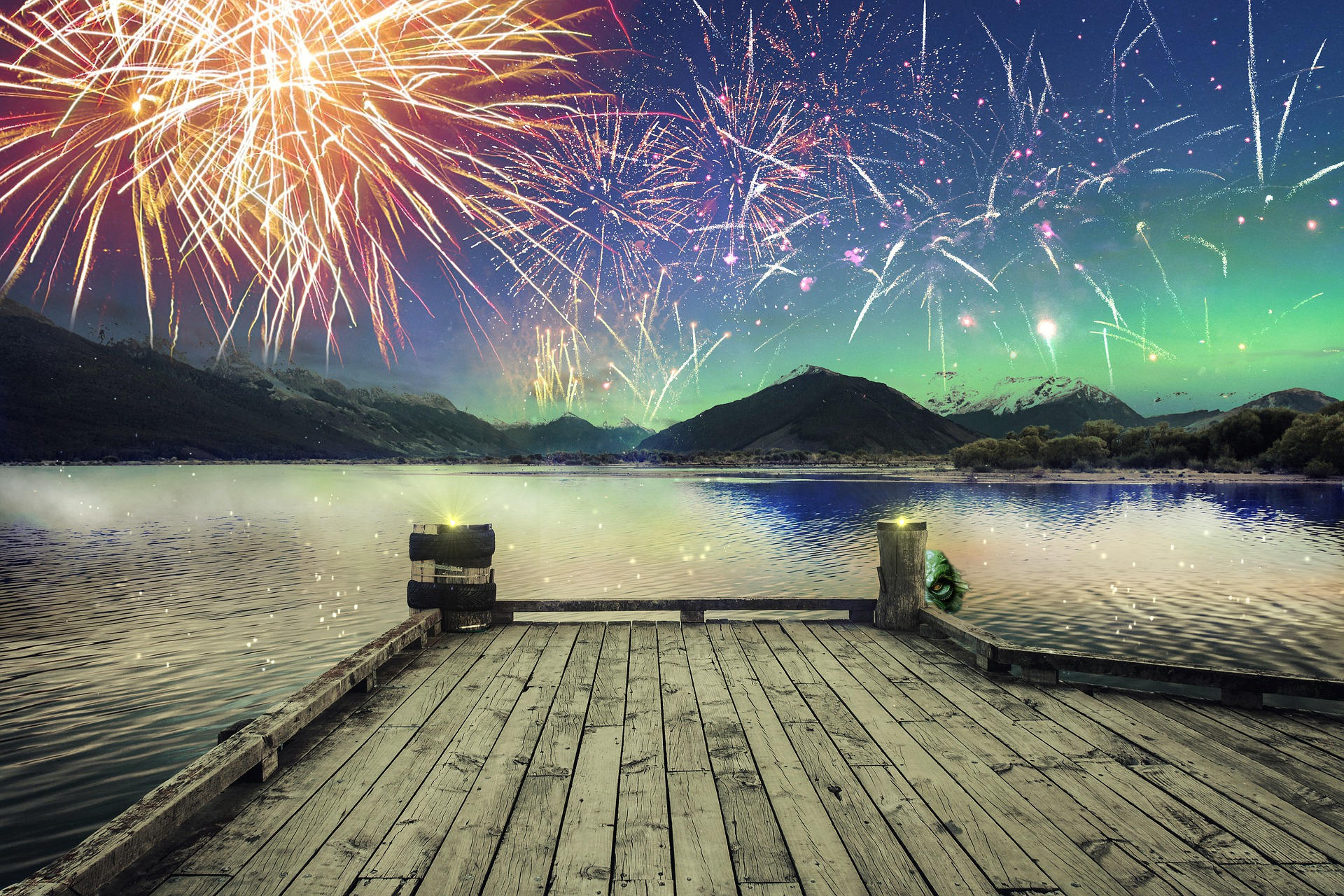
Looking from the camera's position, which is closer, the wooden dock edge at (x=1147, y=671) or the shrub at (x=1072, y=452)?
the wooden dock edge at (x=1147, y=671)

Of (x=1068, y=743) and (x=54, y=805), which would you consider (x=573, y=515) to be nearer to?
(x=54, y=805)

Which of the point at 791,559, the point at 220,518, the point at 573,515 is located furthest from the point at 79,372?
the point at 791,559

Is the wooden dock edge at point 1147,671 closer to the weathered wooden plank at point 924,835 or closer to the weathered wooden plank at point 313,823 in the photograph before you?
the weathered wooden plank at point 924,835

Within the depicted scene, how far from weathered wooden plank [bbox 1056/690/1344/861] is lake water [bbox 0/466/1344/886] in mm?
8397

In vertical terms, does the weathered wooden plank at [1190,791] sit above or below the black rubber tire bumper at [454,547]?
below

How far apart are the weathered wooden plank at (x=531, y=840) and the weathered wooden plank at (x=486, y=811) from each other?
46mm

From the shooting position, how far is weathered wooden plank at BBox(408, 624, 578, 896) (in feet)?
9.91

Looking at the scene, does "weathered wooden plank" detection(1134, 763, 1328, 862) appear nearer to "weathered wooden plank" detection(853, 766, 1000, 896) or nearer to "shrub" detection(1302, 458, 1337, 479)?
"weathered wooden plank" detection(853, 766, 1000, 896)

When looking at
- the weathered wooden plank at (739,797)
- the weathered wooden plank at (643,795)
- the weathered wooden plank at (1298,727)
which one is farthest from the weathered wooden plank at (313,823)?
the weathered wooden plank at (1298,727)

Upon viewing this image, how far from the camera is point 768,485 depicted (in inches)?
2665

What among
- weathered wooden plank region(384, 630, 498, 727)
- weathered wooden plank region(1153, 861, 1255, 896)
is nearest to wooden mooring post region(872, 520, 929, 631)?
weathered wooden plank region(384, 630, 498, 727)

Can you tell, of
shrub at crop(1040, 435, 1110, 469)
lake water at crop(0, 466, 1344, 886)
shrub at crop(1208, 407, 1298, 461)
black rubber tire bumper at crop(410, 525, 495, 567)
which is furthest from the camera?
shrub at crop(1040, 435, 1110, 469)

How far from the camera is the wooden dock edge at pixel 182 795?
2727 mm

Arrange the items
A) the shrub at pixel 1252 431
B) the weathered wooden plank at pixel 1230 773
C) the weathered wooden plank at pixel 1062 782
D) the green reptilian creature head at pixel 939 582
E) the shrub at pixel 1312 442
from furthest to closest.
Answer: the shrub at pixel 1252 431 → the shrub at pixel 1312 442 → the green reptilian creature head at pixel 939 582 → the weathered wooden plank at pixel 1230 773 → the weathered wooden plank at pixel 1062 782
